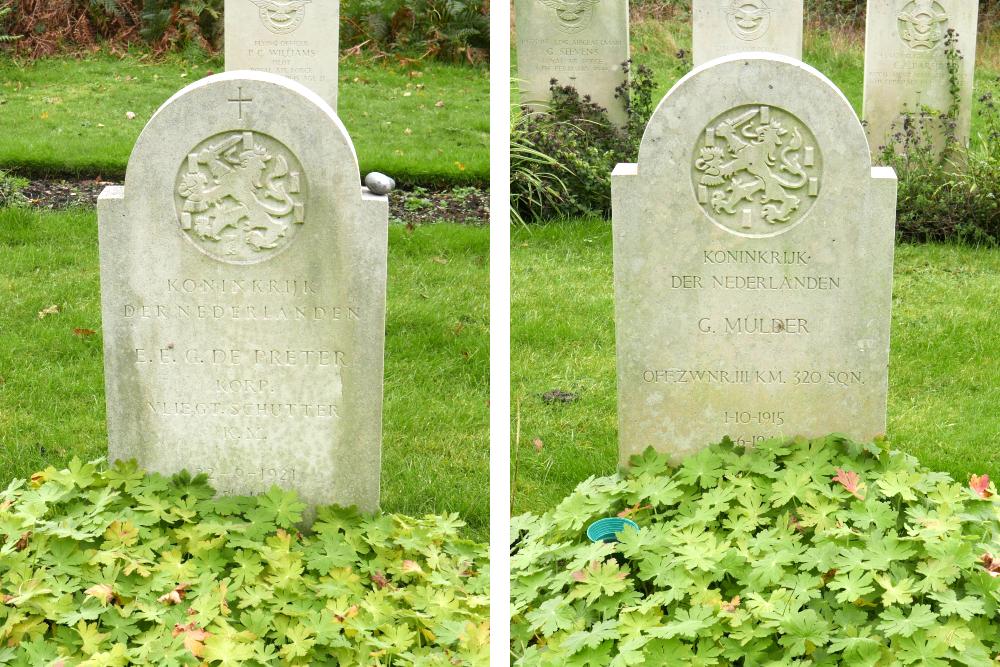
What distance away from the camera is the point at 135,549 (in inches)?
148

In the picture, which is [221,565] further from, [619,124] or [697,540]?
[619,124]

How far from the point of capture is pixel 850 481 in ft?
12.9

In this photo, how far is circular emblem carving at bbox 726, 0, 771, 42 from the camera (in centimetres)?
788

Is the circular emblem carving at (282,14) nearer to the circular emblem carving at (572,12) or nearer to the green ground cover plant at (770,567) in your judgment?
the circular emblem carving at (572,12)

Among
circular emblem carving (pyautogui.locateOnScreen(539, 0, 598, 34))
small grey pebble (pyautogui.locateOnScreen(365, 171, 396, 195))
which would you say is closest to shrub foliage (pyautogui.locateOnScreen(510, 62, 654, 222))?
circular emblem carving (pyautogui.locateOnScreen(539, 0, 598, 34))

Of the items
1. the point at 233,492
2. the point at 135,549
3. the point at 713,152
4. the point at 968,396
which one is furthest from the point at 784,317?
the point at 135,549

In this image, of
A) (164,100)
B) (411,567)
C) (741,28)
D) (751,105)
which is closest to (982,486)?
(751,105)

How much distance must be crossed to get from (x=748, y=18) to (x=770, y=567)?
211 inches

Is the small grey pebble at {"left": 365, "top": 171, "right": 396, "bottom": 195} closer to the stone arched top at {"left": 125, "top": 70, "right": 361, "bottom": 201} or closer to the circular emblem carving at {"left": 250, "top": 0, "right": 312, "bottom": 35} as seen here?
the stone arched top at {"left": 125, "top": 70, "right": 361, "bottom": 201}

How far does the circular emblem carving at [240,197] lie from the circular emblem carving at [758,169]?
1518mm

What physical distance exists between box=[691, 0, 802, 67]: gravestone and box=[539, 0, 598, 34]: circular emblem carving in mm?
1466

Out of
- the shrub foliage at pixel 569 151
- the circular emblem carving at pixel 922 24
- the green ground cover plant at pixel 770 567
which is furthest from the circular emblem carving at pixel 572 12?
the green ground cover plant at pixel 770 567

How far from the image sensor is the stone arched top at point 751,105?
162 inches

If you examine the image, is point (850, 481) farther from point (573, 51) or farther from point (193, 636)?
point (573, 51)
